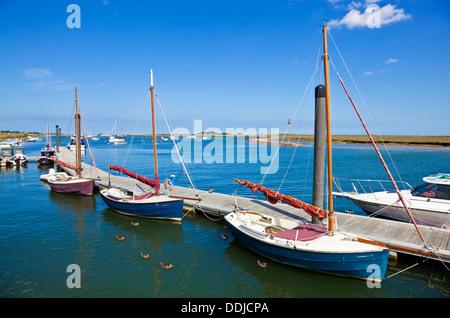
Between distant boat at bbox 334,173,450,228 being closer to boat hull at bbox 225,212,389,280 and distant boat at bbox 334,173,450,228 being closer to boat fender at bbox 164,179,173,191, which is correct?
boat hull at bbox 225,212,389,280

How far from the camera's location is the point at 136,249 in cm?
1480

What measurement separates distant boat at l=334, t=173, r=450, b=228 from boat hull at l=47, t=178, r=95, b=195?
24125mm

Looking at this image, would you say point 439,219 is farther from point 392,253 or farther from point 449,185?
point 392,253

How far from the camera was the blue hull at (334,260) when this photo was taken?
10203mm

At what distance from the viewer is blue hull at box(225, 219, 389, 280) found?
10.2 m

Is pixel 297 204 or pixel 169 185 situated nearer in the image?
pixel 297 204

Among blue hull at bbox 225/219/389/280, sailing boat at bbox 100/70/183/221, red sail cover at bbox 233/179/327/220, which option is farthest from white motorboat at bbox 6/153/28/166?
blue hull at bbox 225/219/389/280

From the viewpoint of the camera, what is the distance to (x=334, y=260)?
1076cm

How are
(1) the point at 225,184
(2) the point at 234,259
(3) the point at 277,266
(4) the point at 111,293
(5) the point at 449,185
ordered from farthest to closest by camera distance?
(1) the point at 225,184, (5) the point at 449,185, (2) the point at 234,259, (3) the point at 277,266, (4) the point at 111,293

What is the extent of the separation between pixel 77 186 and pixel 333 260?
82.0ft

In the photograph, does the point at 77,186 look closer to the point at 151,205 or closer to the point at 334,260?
the point at 151,205

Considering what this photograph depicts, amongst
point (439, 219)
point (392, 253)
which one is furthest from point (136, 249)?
point (439, 219)

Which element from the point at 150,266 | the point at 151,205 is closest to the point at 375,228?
the point at 150,266
